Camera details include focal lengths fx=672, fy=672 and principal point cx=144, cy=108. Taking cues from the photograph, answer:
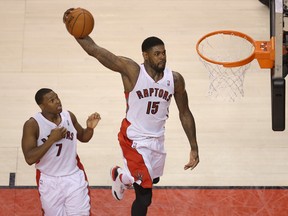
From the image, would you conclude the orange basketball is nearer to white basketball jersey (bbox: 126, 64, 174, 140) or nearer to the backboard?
white basketball jersey (bbox: 126, 64, 174, 140)

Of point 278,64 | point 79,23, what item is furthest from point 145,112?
point 278,64

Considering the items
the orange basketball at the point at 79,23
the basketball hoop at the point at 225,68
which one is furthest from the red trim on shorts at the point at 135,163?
the basketball hoop at the point at 225,68

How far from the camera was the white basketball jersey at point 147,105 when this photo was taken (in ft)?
17.1

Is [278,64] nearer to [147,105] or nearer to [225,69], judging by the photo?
[147,105]

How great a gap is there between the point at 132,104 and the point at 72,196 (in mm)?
858

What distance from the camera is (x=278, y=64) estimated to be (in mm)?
Result: 5062

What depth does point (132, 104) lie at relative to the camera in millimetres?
5266

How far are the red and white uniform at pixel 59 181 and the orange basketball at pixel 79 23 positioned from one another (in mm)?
809

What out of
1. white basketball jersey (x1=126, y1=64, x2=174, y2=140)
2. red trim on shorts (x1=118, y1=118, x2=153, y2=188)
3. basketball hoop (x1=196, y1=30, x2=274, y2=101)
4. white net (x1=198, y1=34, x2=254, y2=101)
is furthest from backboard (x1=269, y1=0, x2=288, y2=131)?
white net (x1=198, y1=34, x2=254, y2=101)

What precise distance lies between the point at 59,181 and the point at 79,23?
4.16ft

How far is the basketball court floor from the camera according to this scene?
617cm

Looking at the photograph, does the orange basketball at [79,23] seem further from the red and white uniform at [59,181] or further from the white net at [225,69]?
the white net at [225,69]

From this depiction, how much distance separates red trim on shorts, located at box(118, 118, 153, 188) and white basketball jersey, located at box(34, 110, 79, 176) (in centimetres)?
43

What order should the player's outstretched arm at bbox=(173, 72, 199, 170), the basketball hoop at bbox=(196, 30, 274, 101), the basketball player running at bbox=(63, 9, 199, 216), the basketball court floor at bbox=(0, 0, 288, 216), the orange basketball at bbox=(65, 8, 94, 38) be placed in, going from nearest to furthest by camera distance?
the orange basketball at bbox=(65, 8, 94, 38), the basketball player running at bbox=(63, 9, 199, 216), the player's outstretched arm at bbox=(173, 72, 199, 170), the basketball court floor at bbox=(0, 0, 288, 216), the basketball hoop at bbox=(196, 30, 274, 101)
